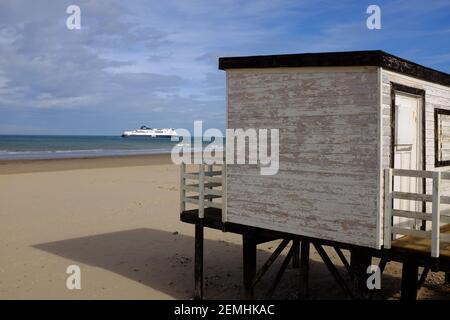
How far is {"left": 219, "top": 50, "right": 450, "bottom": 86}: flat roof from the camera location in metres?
6.85

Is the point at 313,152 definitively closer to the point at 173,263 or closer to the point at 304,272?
the point at 304,272

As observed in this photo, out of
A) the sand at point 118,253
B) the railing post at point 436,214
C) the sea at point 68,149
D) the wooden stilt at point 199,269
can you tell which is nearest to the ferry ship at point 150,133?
the sea at point 68,149

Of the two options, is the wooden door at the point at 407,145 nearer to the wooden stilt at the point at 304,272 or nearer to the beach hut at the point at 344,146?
the beach hut at the point at 344,146

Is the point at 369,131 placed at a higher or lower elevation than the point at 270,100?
lower

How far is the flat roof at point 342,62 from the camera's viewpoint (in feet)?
22.5

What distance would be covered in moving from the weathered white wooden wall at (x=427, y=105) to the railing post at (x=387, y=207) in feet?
0.56

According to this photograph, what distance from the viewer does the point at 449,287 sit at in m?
10.2

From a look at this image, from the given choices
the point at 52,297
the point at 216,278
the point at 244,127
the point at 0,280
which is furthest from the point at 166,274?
the point at 244,127

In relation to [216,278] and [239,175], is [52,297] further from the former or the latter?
[239,175]

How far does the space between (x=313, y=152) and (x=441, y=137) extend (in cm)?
276

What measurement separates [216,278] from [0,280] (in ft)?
15.2

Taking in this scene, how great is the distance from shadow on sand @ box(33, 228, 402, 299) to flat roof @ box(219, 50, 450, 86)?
4602 millimetres

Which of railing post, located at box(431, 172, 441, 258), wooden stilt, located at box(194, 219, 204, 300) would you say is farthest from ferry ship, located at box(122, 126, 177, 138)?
railing post, located at box(431, 172, 441, 258)

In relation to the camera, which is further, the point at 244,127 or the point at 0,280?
the point at 0,280
